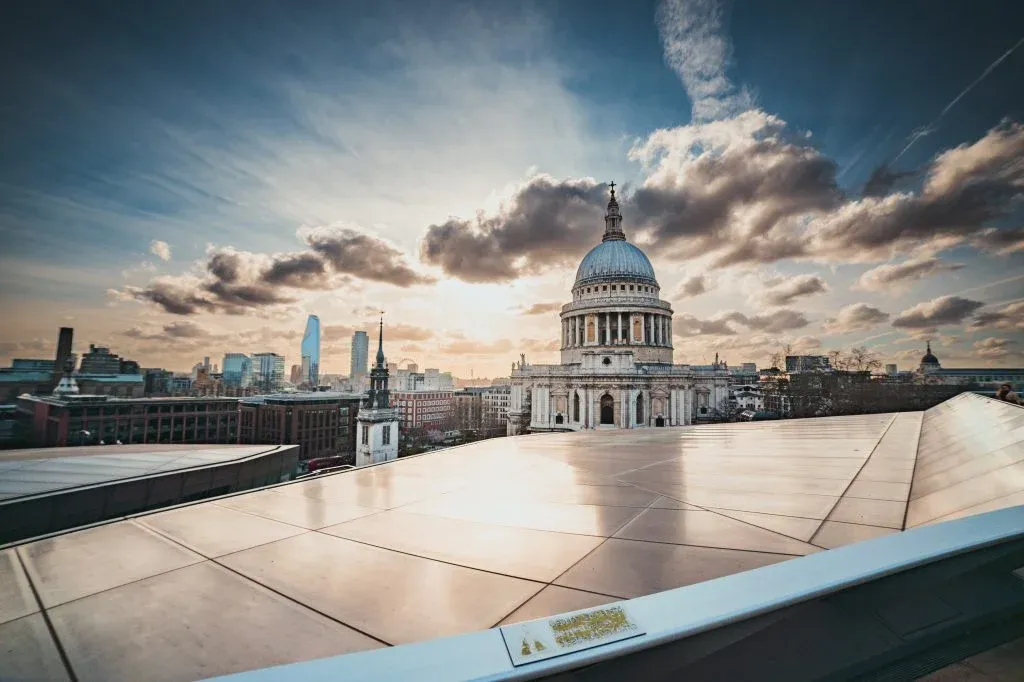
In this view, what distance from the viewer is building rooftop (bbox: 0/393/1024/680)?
226 cm

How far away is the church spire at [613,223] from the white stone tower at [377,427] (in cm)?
4051

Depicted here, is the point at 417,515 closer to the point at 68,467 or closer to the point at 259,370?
the point at 68,467

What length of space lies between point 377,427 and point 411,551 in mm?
40577

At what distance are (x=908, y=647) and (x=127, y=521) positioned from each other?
6112 mm

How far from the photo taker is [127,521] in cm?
421

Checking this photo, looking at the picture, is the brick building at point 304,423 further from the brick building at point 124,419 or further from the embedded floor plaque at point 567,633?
the embedded floor plaque at point 567,633

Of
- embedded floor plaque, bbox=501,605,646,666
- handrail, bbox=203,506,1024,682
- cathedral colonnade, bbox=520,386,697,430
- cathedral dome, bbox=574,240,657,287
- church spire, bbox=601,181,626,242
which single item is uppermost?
church spire, bbox=601,181,626,242

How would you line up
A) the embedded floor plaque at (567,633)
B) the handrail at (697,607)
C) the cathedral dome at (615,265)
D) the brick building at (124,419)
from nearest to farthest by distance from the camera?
the handrail at (697,607), the embedded floor plaque at (567,633), the brick building at (124,419), the cathedral dome at (615,265)

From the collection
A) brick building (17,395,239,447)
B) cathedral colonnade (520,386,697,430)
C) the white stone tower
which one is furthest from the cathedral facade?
brick building (17,395,239,447)

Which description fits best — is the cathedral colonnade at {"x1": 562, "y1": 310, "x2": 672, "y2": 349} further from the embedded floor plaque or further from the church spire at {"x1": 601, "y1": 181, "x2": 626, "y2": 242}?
the embedded floor plaque

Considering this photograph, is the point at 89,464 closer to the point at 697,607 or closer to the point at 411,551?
the point at 411,551

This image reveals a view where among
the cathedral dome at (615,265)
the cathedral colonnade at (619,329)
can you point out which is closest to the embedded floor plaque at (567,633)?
the cathedral colonnade at (619,329)

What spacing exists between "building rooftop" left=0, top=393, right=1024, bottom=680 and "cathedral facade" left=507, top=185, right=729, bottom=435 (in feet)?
130

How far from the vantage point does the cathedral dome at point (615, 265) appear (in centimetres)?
5812
